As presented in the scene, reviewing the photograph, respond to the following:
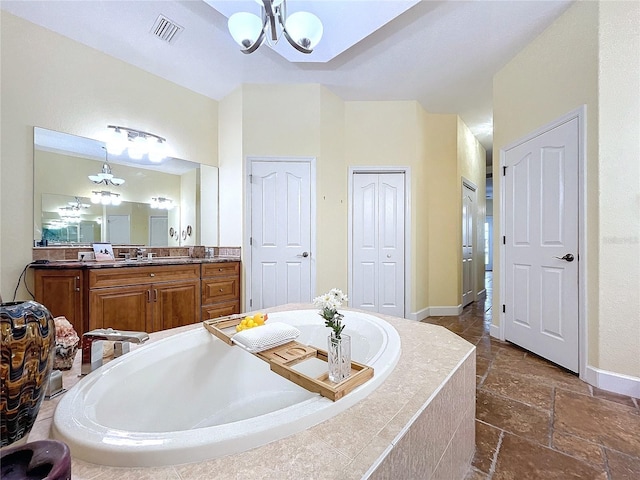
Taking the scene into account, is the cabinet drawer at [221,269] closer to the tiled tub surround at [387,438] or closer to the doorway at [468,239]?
the tiled tub surround at [387,438]

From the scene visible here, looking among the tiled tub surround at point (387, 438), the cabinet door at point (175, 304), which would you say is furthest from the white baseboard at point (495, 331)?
the cabinet door at point (175, 304)

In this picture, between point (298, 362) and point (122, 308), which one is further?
point (122, 308)

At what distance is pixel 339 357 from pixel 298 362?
275 mm

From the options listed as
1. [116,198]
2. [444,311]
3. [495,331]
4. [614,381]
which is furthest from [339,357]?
[444,311]

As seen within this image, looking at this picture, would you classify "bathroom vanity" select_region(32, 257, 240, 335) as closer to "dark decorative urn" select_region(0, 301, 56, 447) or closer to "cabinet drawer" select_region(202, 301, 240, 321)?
"cabinet drawer" select_region(202, 301, 240, 321)

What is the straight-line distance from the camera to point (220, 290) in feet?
9.58

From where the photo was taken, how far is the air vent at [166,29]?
87.2 inches

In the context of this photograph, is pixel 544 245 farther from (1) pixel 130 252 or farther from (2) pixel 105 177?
(2) pixel 105 177

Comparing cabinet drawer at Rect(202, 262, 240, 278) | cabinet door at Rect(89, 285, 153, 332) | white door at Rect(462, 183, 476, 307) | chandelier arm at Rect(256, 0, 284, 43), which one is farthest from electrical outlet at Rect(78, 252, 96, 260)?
white door at Rect(462, 183, 476, 307)

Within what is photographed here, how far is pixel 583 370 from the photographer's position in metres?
2.02

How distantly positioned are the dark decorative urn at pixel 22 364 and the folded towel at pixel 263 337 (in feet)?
2.76

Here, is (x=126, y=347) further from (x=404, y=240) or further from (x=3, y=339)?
(x=404, y=240)

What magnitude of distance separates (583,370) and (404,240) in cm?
201

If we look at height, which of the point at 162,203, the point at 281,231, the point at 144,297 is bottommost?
the point at 144,297
